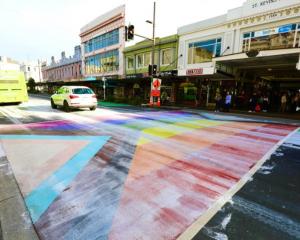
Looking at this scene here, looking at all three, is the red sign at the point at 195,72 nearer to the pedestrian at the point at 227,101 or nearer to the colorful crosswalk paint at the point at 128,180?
the pedestrian at the point at 227,101

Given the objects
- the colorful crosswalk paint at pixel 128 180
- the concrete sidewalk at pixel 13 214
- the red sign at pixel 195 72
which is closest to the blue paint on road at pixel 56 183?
the colorful crosswalk paint at pixel 128 180

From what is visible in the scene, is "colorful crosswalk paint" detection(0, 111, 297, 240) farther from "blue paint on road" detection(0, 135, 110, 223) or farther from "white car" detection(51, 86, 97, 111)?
"white car" detection(51, 86, 97, 111)

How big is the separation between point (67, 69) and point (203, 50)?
35.5 m

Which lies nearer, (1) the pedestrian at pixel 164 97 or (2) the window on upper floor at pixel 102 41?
(1) the pedestrian at pixel 164 97

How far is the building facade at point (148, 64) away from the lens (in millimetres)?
22781

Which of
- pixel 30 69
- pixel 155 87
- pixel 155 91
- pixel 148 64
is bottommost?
pixel 155 91

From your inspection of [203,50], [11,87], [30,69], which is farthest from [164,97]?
[30,69]

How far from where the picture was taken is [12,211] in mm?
3119

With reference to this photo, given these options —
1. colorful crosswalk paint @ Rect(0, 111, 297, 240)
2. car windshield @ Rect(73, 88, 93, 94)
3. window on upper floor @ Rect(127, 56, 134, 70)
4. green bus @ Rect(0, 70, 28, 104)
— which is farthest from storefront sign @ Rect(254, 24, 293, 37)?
green bus @ Rect(0, 70, 28, 104)

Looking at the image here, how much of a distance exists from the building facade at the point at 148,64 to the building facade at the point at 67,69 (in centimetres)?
1438

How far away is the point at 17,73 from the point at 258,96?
814 inches

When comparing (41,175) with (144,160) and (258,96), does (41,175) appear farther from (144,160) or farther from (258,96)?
(258,96)

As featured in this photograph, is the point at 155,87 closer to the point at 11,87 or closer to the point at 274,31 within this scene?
the point at 274,31

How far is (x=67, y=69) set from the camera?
46.7m
